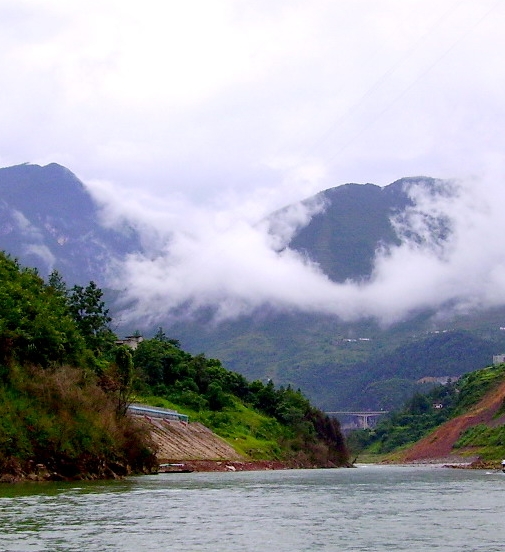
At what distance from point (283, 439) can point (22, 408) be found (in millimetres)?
107599

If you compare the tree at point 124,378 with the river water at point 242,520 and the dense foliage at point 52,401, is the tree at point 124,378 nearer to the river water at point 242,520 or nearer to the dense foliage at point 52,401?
the dense foliage at point 52,401

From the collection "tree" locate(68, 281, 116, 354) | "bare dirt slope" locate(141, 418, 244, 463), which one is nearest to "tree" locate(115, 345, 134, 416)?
"bare dirt slope" locate(141, 418, 244, 463)

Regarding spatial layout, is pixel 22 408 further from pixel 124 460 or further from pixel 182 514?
pixel 182 514

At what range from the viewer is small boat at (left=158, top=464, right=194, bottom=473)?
11184 cm

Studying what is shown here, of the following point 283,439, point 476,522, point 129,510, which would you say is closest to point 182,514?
point 129,510

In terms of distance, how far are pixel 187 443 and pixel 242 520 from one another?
312 ft

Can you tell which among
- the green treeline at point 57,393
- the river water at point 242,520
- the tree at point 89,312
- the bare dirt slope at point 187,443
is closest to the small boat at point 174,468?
the bare dirt slope at point 187,443

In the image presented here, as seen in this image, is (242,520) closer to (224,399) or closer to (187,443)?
(187,443)

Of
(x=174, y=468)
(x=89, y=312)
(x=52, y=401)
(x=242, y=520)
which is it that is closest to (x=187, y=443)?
(x=174, y=468)

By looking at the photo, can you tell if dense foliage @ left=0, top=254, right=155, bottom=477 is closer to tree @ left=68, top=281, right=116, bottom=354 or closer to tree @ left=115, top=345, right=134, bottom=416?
tree @ left=115, top=345, right=134, bottom=416

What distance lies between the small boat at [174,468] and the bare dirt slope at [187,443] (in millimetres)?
2404

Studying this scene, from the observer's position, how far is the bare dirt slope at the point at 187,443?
130000 mm

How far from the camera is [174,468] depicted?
116812mm

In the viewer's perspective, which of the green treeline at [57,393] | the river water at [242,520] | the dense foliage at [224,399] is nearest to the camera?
the river water at [242,520]
